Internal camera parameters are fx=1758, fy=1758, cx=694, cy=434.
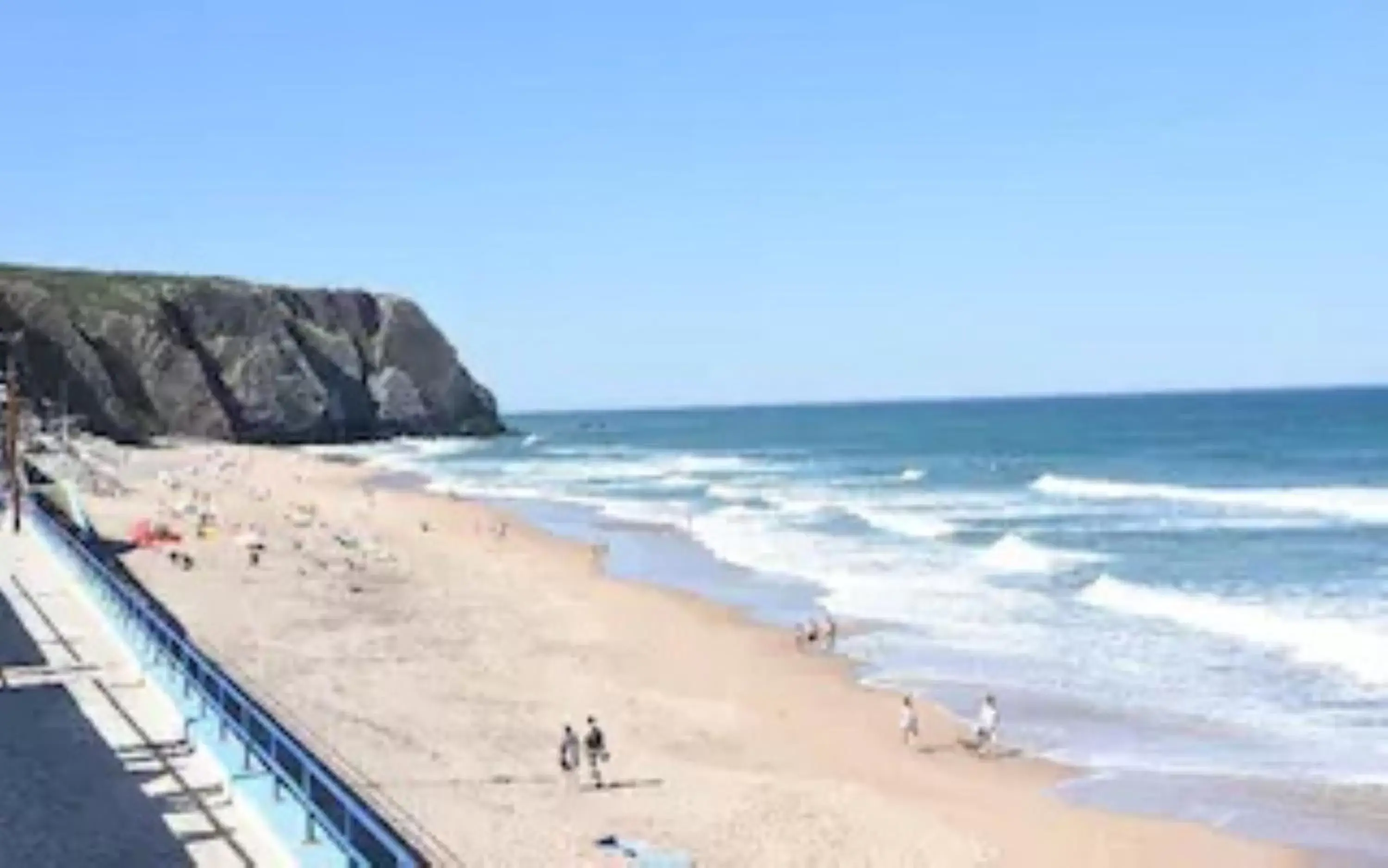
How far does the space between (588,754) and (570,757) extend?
0.38 meters

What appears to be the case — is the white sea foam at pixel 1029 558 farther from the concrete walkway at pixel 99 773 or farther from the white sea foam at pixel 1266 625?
the concrete walkway at pixel 99 773

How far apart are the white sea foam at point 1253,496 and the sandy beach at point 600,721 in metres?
27.2

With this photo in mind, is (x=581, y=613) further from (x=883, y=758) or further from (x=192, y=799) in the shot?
(x=192, y=799)

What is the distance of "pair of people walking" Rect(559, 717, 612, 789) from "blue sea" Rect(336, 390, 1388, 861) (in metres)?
5.64

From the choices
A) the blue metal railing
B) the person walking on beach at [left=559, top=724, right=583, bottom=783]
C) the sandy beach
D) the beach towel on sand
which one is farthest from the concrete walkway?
the person walking on beach at [left=559, top=724, right=583, bottom=783]

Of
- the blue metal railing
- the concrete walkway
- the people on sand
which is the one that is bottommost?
the people on sand

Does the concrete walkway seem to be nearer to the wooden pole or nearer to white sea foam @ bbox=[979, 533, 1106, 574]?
the wooden pole

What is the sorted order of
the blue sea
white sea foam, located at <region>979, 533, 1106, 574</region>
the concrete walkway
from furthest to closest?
white sea foam, located at <region>979, 533, 1106, 574</region>, the blue sea, the concrete walkway

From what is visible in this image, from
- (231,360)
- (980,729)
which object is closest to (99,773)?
(980,729)

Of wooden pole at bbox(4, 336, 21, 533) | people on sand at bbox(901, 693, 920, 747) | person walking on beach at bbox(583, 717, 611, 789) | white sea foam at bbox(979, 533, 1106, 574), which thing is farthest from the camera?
white sea foam at bbox(979, 533, 1106, 574)

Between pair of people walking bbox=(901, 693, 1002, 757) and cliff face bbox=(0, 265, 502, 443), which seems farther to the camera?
cliff face bbox=(0, 265, 502, 443)

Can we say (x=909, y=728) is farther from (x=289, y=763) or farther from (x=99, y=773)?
(x=289, y=763)

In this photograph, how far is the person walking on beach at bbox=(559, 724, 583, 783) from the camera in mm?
19906

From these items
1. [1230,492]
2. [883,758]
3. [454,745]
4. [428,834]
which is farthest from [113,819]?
[1230,492]
